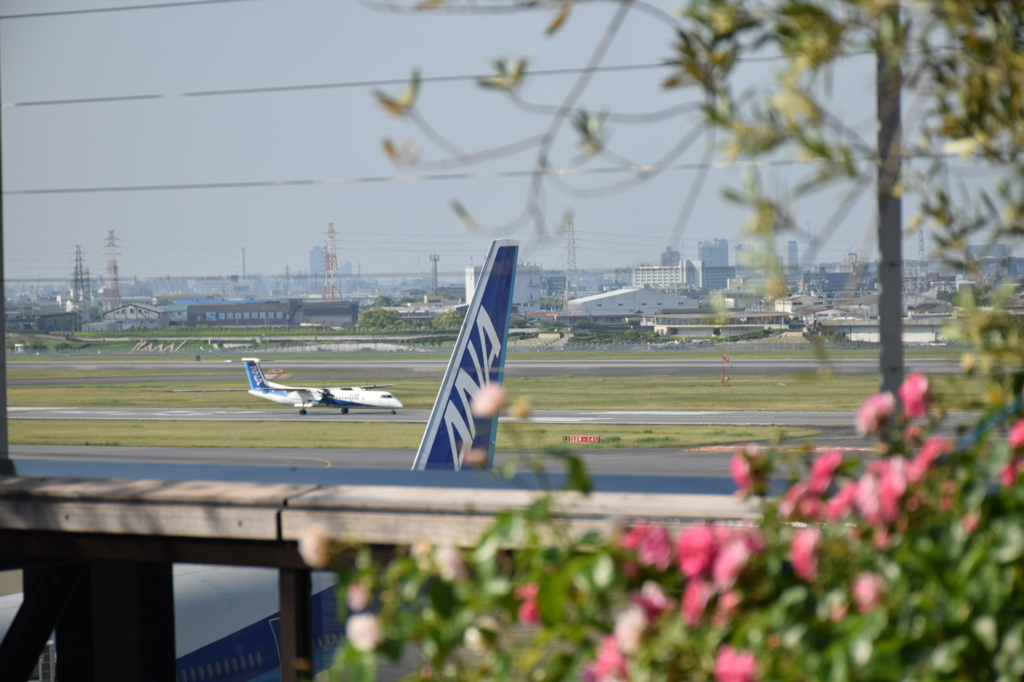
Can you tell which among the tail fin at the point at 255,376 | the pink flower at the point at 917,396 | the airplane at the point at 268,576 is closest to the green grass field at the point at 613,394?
the tail fin at the point at 255,376

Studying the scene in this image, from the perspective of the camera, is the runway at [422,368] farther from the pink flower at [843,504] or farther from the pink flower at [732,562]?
the pink flower at [732,562]

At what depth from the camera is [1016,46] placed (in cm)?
121

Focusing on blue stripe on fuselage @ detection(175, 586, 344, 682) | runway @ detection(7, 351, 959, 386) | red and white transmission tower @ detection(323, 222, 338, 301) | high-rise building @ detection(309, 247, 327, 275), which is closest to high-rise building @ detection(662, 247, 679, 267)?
red and white transmission tower @ detection(323, 222, 338, 301)

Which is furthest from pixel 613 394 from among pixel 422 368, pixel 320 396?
pixel 320 396

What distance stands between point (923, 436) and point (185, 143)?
3.75 m

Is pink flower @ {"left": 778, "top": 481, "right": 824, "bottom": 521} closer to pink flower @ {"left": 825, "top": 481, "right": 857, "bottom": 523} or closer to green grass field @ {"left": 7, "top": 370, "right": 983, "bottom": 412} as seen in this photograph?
pink flower @ {"left": 825, "top": 481, "right": 857, "bottom": 523}

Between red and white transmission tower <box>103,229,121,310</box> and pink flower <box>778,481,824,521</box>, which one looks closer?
pink flower <box>778,481,824,521</box>

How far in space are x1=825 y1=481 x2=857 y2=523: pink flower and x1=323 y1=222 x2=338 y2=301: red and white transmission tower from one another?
5.11 m

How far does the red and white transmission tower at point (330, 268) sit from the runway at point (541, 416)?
57.2 ft

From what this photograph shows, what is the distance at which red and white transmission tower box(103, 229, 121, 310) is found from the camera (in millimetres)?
5680

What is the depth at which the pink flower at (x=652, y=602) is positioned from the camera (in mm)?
1051

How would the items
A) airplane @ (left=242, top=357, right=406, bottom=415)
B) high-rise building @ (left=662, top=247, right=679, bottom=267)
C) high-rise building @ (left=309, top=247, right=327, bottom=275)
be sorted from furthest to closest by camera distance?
airplane @ (left=242, top=357, right=406, bottom=415)
high-rise building @ (left=309, top=247, right=327, bottom=275)
high-rise building @ (left=662, top=247, right=679, bottom=267)

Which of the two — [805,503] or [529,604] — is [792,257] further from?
[529,604]

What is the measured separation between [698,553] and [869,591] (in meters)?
0.19
